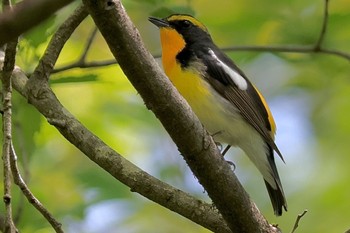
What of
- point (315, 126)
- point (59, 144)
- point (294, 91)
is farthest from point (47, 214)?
point (315, 126)

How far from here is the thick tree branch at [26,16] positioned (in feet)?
3.83

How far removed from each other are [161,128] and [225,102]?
2171mm

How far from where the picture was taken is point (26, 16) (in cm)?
117

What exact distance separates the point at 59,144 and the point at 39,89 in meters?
3.93

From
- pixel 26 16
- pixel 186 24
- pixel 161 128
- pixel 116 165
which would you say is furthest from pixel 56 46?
pixel 161 128

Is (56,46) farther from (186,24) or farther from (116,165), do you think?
(186,24)

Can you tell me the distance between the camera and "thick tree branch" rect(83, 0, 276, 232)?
2.16m

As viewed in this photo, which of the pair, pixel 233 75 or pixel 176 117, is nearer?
pixel 176 117

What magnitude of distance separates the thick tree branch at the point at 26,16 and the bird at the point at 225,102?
366 centimetres

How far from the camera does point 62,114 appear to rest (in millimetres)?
3188

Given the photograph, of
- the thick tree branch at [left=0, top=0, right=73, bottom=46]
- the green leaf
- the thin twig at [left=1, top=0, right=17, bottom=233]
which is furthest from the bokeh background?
the thick tree branch at [left=0, top=0, right=73, bottom=46]

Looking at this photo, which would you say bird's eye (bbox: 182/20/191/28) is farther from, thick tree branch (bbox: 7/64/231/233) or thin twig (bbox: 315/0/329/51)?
thick tree branch (bbox: 7/64/231/233)

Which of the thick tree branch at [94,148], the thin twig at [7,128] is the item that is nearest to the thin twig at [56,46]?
the thick tree branch at [94,148]

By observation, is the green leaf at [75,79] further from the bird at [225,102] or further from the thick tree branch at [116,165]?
the bird at [225,102]
